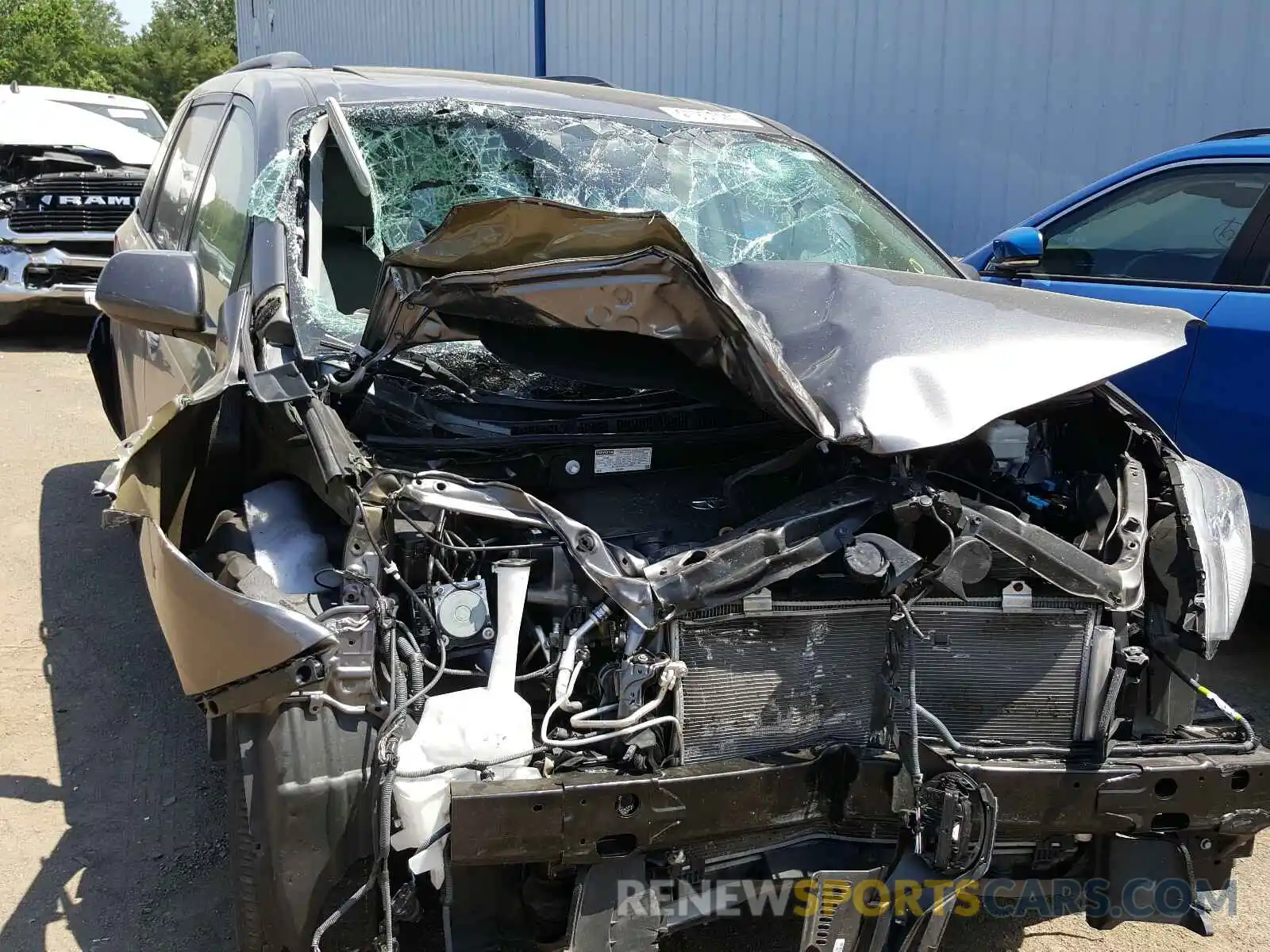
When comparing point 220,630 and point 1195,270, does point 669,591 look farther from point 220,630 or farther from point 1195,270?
point 1195,270

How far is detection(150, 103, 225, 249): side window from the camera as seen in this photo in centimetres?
412

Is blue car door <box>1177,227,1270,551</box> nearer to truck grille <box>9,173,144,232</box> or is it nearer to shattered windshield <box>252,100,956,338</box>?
shattered windshield <box>252,100,956,338</box>

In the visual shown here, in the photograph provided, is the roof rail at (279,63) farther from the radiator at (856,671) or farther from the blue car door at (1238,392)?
the blue car door at (1238,392)

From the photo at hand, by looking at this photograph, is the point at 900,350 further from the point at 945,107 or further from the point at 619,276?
the point at 945,107

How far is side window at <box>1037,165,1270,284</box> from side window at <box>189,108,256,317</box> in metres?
3.35

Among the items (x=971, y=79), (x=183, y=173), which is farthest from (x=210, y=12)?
(x=183, y=173)


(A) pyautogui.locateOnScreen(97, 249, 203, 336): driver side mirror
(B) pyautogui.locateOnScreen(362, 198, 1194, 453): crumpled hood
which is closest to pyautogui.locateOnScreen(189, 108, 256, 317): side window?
(A) pyautogui.locateOnScreen(97, 249, 203, 336): driver side mirror

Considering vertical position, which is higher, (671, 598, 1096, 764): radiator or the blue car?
the blue car

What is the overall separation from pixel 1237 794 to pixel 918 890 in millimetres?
717

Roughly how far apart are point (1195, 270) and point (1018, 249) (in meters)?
0.66

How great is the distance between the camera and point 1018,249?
459 centimetres

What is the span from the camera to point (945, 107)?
7.41 meters

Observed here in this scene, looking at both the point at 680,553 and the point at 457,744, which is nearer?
the point at 457,744

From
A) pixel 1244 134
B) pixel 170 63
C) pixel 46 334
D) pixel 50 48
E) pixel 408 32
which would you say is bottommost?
pixel 46 334
